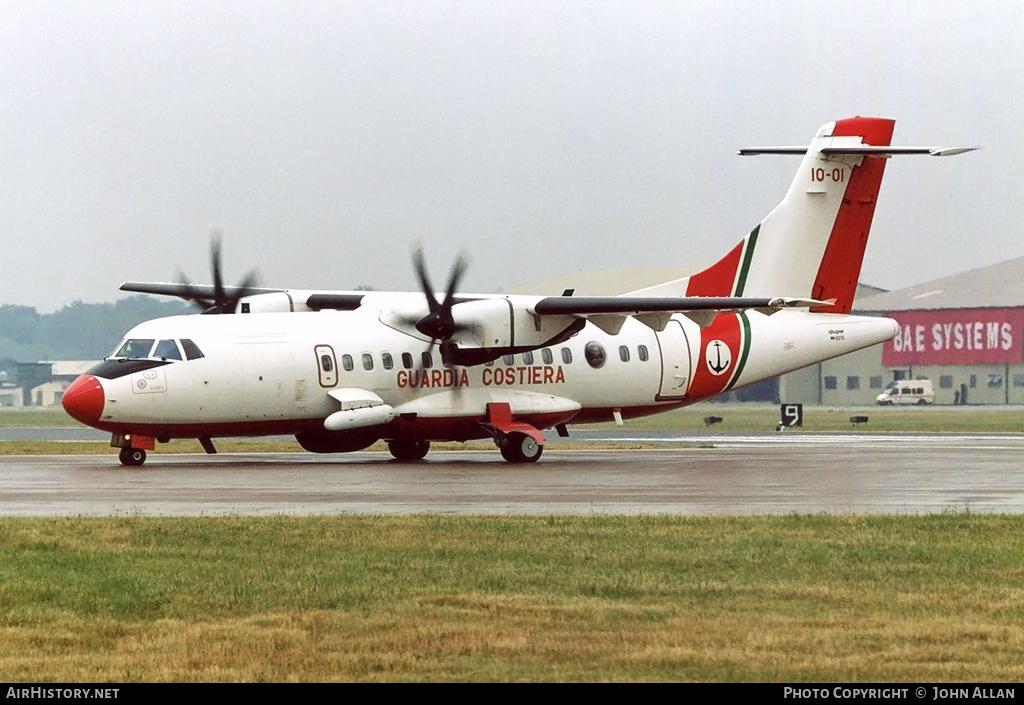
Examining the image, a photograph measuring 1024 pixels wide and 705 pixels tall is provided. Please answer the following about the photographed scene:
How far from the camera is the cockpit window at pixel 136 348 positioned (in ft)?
96.2

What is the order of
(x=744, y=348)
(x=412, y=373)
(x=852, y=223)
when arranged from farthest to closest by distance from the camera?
(x=852, y=223), (x=744, y=348), (x=412, y=373)

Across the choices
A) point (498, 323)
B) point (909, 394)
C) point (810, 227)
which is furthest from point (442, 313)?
point (909, 394)

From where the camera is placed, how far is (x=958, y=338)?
100625 millimetres

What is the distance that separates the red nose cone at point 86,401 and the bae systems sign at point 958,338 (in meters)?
75.7

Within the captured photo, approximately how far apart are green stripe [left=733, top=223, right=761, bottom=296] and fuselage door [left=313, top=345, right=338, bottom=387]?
1068 cm

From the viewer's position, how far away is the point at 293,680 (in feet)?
31.8

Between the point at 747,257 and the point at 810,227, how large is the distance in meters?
1.71

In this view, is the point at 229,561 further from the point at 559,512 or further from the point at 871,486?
the point at 871,486

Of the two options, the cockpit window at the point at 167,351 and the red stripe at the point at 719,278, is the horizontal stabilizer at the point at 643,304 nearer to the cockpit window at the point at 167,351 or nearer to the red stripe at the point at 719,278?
the red stripe at the point at 719,278

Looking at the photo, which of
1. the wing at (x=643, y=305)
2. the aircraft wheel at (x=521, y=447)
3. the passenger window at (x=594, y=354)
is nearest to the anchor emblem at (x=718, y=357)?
the passenger window at (x=594, y=354)

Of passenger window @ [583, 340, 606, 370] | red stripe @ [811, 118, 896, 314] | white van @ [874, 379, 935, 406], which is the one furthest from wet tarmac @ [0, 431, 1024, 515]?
white van @ [874, 379, 935, 406]

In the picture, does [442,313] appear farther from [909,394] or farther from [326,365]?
[909,394]

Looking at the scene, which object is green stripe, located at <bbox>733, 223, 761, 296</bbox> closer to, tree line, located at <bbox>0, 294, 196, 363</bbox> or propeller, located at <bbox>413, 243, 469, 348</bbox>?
propeller, located at <bbox>413, 243, 469, 348</bbox>

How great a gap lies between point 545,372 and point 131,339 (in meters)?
9.19
